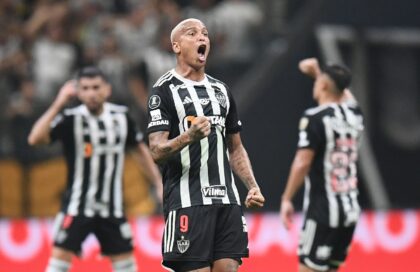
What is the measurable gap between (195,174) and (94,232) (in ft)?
8.92

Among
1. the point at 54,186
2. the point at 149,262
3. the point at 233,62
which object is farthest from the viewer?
the point at 233,62

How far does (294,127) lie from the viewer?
1530 cm

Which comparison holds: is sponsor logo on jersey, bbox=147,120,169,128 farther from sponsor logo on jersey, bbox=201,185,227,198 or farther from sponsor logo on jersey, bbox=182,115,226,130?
sponsor logo on jersey, bbox=201,185,227,198

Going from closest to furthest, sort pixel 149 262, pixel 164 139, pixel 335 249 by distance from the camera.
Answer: pixel 164 139
pixel 335 249
pixel 149 262

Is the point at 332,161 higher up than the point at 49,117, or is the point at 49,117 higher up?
the point at 49,117

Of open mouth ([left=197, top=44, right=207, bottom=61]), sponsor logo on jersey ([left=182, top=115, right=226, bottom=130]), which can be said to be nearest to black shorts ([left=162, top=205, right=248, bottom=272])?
sponsor logo on jersey ([left=182, top=115, right=226, bottom=130])

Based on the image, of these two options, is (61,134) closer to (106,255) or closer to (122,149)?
(122,149)

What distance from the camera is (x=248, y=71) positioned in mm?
15094

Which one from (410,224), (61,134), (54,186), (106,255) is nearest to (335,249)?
(106,255)

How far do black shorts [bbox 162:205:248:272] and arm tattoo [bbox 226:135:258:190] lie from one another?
332mm

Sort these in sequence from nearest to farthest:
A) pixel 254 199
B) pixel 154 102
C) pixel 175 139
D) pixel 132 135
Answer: pixel 175 139 → pixel 254 199 → pixel 154 102 → pixel 132 135

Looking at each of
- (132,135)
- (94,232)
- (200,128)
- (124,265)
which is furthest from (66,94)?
(200,128)

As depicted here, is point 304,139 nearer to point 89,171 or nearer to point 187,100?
point 89,171

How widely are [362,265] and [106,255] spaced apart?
407 cm
